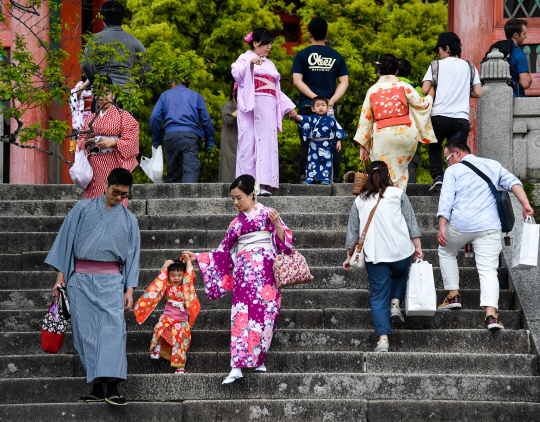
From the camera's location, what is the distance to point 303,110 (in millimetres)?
10055

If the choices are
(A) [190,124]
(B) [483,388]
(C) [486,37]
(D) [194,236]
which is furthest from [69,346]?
(C) [486,37]

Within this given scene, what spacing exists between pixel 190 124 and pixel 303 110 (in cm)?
154

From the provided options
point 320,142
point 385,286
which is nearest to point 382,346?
point 385,286

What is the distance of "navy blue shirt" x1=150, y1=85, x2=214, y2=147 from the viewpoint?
34.5 ft

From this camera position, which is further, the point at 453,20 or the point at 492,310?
the point at 453,20

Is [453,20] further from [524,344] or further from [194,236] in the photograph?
[524,344]

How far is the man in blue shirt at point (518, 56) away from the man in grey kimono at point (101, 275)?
18.6 ft

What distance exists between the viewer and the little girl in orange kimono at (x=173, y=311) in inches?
251

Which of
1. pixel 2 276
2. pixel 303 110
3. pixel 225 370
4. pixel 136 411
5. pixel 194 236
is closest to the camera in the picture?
pixel 136 411

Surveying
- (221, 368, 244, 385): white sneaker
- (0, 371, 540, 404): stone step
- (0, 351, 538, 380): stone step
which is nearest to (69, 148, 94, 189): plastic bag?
(0, 351, 538, 380): stone step

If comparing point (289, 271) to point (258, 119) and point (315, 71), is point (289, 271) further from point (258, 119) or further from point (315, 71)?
point (315, 71)

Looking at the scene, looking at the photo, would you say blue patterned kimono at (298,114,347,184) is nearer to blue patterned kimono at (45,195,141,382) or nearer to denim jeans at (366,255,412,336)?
denim jeans at (366,255,412,336)

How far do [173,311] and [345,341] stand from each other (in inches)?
57.3

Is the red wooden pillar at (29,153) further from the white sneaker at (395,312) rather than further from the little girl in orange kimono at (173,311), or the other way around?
the white sneaker at (395,312)
